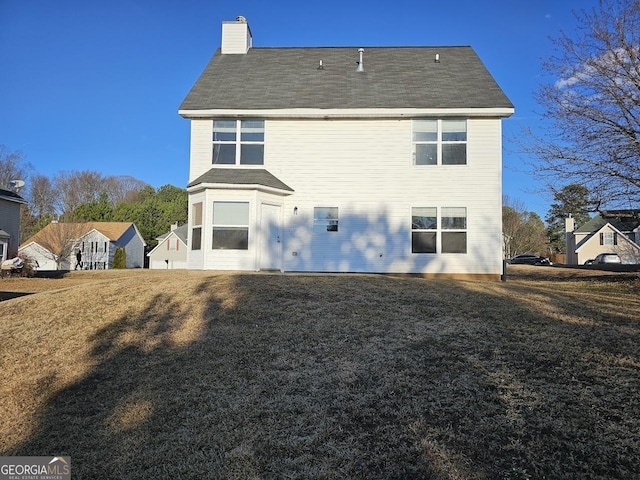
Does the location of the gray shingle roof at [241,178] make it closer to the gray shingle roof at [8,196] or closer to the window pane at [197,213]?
the window pane at [197,213]

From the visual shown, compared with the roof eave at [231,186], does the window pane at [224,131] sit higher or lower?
higher

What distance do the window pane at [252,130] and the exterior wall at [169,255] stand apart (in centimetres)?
2930

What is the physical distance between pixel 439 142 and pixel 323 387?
1071 cm

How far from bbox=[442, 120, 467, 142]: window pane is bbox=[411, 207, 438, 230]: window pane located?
2278 millimetres

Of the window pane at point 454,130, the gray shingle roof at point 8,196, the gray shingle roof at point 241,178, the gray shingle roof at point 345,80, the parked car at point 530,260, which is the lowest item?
the parked car at point 530,260

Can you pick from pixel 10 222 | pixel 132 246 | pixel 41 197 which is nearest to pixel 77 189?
pixel 41 197

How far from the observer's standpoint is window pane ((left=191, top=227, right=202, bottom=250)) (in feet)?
42.7

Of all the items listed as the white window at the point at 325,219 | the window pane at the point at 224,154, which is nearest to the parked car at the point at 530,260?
the white window at the point at 325,219

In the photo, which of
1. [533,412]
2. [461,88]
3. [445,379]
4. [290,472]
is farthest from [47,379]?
[461,88]

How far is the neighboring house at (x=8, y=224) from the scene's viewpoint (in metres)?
21.4

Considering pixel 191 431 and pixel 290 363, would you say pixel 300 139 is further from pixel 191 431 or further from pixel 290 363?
pixel 191 431

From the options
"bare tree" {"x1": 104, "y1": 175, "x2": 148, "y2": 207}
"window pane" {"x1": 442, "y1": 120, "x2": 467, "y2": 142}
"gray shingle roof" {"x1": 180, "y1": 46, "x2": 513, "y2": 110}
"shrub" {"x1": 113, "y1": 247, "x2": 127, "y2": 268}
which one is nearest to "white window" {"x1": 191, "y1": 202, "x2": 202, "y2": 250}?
"gray shingle roof" {"x1": 180, "y1": 46, "x2": 513, "y2": 110}

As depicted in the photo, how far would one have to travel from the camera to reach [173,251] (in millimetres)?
42312

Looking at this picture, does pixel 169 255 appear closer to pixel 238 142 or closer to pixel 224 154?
pixel 224 154
